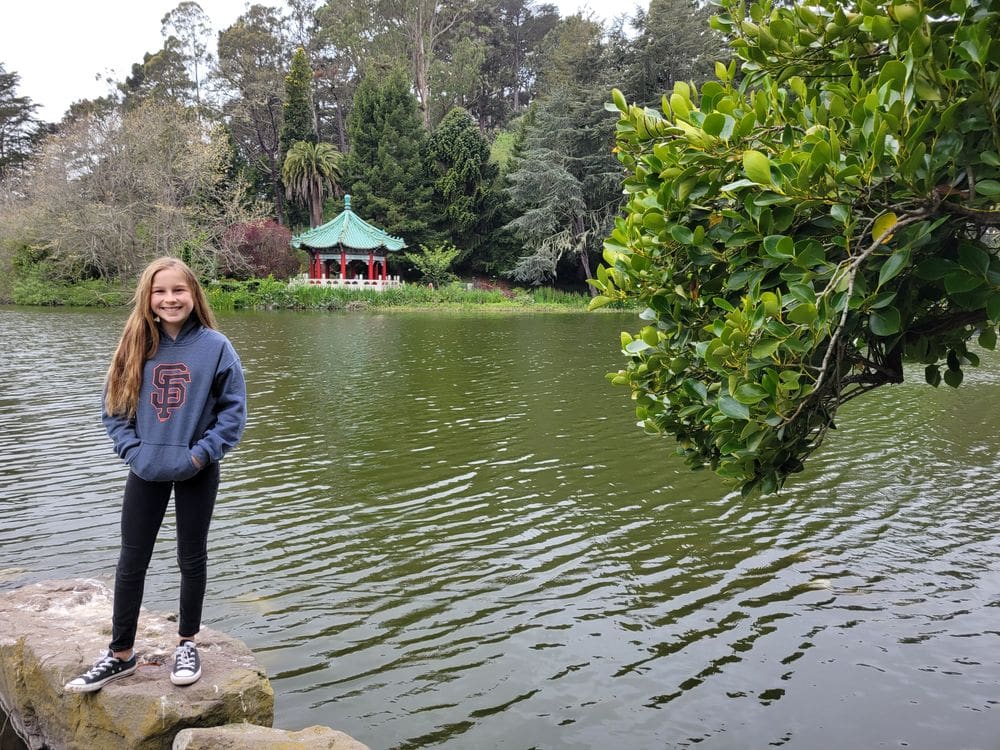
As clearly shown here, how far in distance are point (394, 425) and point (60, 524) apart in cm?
418

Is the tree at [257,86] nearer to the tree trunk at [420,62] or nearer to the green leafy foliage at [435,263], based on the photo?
the tree trunk at [420,62]

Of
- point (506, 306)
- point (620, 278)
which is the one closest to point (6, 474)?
point (620, 278)

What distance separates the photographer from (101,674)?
104 inches

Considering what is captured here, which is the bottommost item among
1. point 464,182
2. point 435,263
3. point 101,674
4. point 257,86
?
point 101,674

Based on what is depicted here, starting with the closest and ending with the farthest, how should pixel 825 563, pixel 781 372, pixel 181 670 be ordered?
pixel 781 372 < pixel 181 670 < pixel 825 563

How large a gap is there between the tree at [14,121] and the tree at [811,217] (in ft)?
182

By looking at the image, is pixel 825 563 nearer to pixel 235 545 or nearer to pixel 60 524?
pixel 235 545

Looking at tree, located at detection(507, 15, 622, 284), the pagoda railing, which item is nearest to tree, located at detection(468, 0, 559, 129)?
tree, located at detection(507, 15, 622, 284)

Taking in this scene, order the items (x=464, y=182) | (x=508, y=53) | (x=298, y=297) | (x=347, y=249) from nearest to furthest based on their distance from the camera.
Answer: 1. (x=298, y=297)
2. (x=347, y=249)
3. (x=464, y=182)
4. (x=508, y=53)

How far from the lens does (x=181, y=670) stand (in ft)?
8.77

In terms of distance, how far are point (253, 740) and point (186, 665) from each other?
480 millimetres

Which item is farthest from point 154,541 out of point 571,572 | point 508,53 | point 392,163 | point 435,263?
point 508,53

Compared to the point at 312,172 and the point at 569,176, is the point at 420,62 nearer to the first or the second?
the point at 312,172

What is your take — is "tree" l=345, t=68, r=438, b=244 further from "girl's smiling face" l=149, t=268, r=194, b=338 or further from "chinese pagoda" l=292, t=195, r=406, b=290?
"girl's smiling face" l=149, t=268, r=194, b=338
